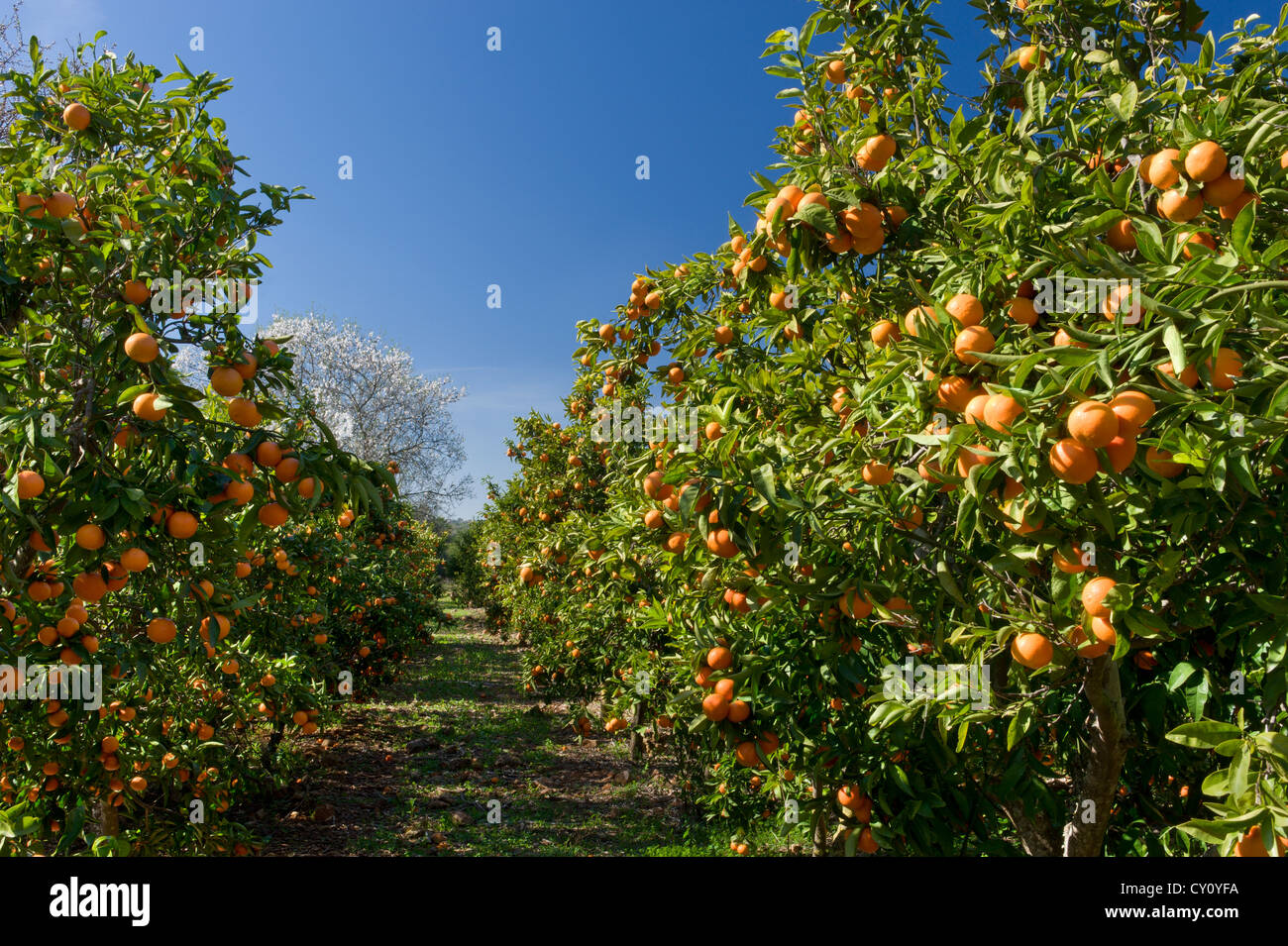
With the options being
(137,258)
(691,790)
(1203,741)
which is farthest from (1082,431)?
(691,790)

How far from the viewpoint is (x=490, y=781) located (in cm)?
716

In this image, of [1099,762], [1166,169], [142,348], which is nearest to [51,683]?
[142,348]

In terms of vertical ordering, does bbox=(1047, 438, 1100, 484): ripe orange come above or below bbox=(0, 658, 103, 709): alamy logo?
above

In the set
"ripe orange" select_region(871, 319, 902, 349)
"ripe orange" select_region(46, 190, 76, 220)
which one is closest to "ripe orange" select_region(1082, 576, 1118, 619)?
"ripe orange" select_region(871, 319, 902, 349)

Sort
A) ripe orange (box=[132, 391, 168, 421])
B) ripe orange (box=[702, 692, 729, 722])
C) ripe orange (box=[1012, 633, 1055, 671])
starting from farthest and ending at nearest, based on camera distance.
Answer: ripe orange (box=[702, 692, 729, 722]) < ripe orange (box=[132, 391, 168, 421]) < ripe orange (box=[1012, 633, 1055, 671])

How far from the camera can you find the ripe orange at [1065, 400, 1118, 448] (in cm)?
115

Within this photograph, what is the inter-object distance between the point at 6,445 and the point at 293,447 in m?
0.74

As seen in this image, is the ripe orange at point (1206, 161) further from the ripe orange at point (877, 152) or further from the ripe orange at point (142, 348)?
the ripe orange at point (142, 348)

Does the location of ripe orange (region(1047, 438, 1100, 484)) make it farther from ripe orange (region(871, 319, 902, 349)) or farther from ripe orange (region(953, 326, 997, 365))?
ripe orange (region(871, 319, 902, 349))

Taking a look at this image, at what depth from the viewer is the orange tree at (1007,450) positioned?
4.17 feet
